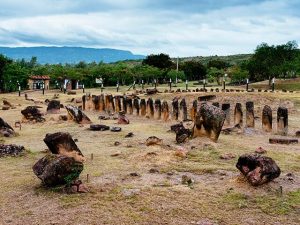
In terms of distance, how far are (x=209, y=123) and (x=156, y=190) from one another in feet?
29.6

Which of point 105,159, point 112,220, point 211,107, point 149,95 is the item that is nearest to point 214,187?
point 112,220

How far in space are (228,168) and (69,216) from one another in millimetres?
6882

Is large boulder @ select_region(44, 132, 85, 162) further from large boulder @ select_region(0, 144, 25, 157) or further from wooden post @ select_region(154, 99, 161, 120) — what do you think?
wooden post @ select_region(154, 99, 161, 120)

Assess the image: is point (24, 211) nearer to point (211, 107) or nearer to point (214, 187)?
point (214, 187)

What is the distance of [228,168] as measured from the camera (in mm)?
17719

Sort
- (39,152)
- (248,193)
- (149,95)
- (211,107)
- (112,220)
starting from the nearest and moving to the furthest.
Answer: (112,220)
(248,193)
(39,152)
(211,107)
(149,95)

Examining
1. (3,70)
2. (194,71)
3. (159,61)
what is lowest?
(194,71)

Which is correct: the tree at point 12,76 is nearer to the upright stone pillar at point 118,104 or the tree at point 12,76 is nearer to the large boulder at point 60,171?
the upright stone pillar at point 118,104

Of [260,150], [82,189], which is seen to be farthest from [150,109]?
[82,189]

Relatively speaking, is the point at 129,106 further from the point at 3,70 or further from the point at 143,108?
the point at 3,70

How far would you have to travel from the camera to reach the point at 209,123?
23266mm

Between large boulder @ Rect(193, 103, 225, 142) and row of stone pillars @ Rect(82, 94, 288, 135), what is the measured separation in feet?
17.8

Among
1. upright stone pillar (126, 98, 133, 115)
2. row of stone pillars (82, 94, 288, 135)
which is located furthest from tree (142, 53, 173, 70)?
upright stone pillar (126, 98, 133, 115)

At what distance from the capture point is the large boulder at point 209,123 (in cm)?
2314
